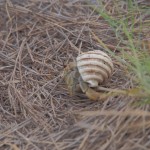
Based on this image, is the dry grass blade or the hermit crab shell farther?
the hermit crab shell

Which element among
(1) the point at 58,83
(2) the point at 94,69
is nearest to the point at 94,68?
(2) the point at 94,69

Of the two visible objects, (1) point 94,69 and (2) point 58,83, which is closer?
(1) point 94,69

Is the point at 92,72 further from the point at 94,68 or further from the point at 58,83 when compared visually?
the point at 58,83

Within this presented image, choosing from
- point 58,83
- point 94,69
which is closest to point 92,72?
point 94,69

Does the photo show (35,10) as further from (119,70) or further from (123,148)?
(123,148)

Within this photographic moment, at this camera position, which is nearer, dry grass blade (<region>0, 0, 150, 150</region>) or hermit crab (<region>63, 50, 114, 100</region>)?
dry grass blade (<region>0, 0, 150, 150</region>)

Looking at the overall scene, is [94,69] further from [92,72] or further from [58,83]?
[58,83]

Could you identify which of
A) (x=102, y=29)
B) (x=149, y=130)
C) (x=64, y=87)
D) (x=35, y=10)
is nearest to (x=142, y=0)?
(x=102, y=29)

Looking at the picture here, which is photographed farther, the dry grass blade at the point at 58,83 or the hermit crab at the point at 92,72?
the hermit crab at the point at 92,72
